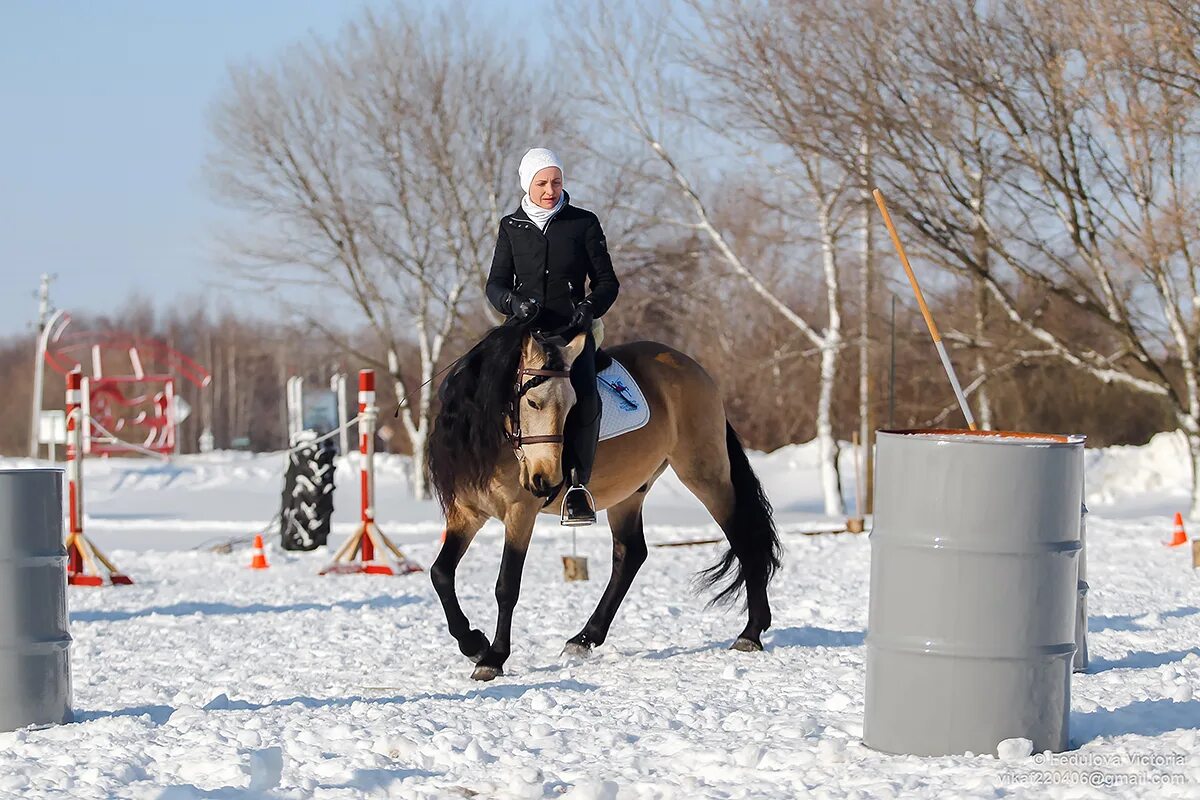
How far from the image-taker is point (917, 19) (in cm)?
1941

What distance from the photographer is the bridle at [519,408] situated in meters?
6.52

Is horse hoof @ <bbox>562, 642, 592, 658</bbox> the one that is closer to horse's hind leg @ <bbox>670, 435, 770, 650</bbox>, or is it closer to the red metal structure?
horse's hind leg @ <bbox>670, 435, 770, 650</bbox>

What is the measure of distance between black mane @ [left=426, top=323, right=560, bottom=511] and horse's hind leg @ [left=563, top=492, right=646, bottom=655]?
49.4 inches

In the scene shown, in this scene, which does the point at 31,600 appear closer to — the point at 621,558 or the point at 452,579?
the point at 452,579

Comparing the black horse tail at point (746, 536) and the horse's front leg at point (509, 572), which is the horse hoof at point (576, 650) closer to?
the horse's front leg at point (509, 572)

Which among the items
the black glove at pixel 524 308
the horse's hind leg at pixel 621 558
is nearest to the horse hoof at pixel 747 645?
the horse's hind leg at pixel 621 558

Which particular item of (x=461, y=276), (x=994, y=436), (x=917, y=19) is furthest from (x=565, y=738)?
(x=461, y=276)

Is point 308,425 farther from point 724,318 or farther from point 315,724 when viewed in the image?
point 315,724

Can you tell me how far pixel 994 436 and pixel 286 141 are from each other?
81.5 ft

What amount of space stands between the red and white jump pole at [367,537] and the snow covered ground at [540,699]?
36cm

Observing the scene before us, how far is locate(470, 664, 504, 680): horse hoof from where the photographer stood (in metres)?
6.64

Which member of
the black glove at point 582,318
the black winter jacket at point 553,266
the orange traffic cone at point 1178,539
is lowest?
the orange traffic cone at point 1178,539

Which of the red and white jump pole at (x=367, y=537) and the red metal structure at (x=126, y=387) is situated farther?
the red metal structure at (x=126, y=387)

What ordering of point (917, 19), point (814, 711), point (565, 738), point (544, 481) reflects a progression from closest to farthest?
point (565, 738), point (814, 711), point (544, 481), point (917, 19)
